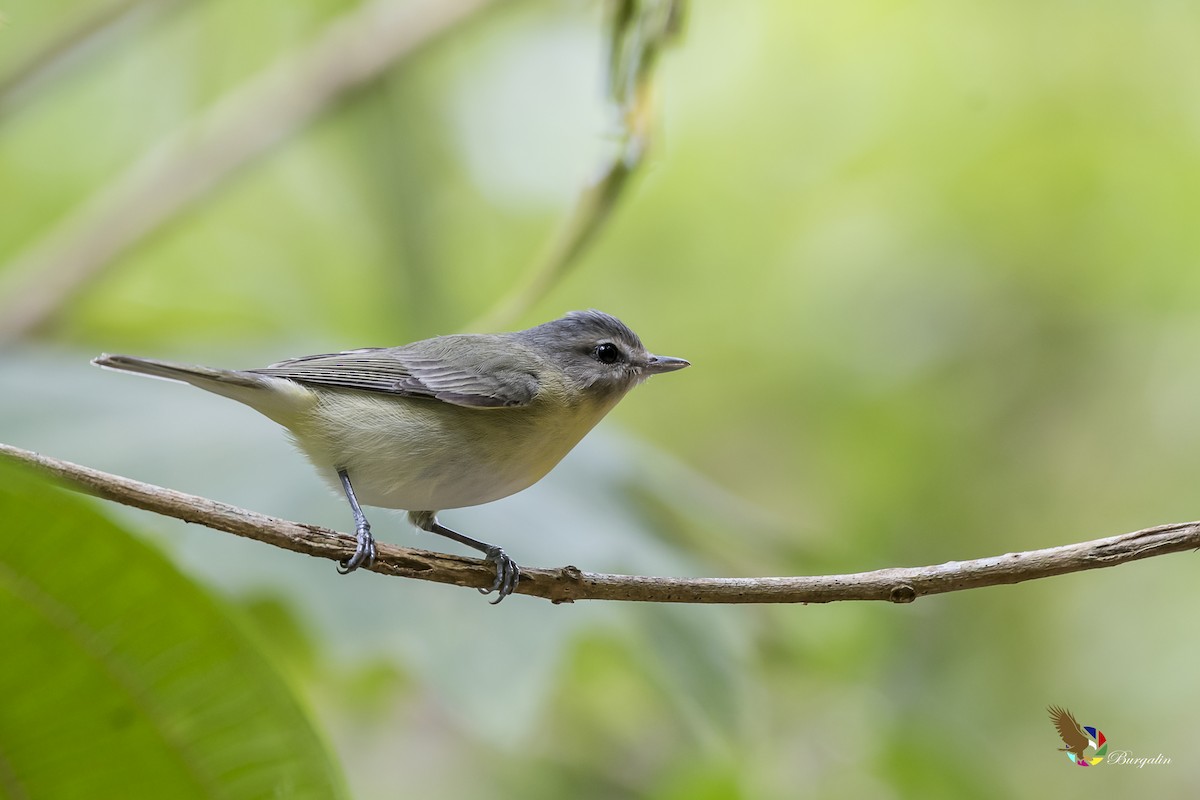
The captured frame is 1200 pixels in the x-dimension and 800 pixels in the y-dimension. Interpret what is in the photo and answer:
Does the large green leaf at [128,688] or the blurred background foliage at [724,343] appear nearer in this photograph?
the large green leaf at [128,688]

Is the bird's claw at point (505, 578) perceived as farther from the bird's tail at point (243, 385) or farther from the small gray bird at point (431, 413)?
the bird's tail at point (243, 385)

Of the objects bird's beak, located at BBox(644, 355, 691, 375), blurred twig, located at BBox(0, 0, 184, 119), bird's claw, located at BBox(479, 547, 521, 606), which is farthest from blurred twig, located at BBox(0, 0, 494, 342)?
bird's claw, located at BBox(479, 547, 521, 606)

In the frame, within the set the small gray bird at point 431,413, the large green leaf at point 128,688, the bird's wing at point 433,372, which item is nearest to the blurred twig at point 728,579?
the large green leaf at point 128,688

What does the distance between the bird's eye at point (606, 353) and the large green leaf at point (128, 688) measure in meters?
2.23

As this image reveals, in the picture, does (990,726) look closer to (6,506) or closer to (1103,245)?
(1103,245)

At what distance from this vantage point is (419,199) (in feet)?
18.8

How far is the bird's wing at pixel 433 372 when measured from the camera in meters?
3.44

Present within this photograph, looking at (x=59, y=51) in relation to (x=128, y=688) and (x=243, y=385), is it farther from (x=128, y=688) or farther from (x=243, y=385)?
(x=128, y=688)

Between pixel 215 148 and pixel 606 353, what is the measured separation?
9.29ft

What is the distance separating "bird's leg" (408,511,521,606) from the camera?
266 cm

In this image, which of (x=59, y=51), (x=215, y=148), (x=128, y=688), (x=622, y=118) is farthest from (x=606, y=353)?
(x=59, y=51)

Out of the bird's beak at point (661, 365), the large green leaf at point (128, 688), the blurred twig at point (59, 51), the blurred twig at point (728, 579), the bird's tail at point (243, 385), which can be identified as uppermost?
the blurred twig at point (59, 51)

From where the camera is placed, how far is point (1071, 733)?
296cm

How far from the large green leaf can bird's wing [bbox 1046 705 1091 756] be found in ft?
6.42
